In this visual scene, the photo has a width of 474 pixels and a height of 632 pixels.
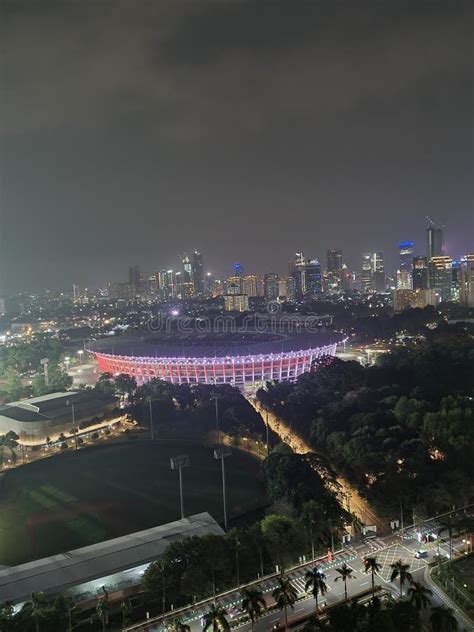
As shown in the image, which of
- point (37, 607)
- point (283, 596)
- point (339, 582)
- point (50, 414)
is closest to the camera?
point (37, 607)

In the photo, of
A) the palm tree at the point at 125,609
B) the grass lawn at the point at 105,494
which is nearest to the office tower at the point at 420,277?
the grass lawn at the point at 105,494

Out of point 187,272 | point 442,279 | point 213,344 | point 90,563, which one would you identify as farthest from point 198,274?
point 90,563

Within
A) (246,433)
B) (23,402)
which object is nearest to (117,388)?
(23,402)

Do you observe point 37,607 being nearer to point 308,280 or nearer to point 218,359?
point 218,359

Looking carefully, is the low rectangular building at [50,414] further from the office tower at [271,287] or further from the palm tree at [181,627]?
the office tower at [271,287]

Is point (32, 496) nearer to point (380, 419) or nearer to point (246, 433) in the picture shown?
point (246, 433)

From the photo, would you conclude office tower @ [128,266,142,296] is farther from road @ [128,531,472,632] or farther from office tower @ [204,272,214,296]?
road @ [128,531,472,632]
